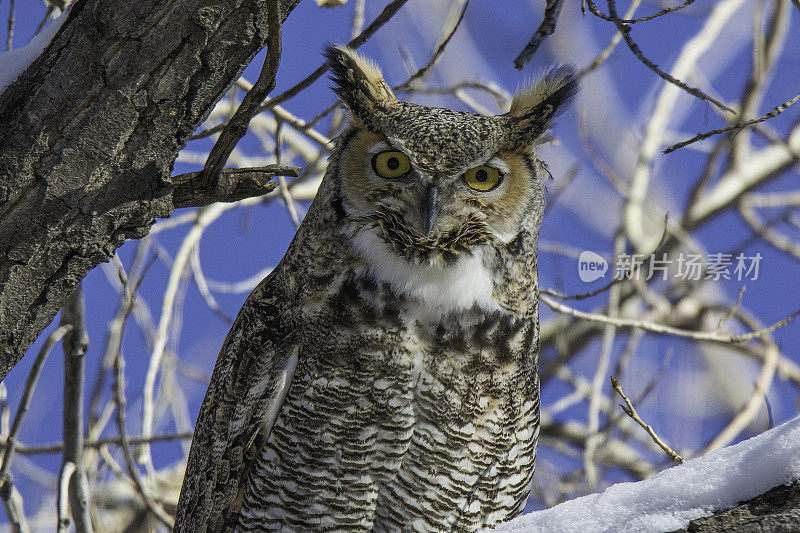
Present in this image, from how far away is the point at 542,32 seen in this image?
1.91 m

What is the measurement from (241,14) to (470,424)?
113 cm

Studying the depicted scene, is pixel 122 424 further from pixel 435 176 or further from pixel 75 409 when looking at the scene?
pixel 435 176

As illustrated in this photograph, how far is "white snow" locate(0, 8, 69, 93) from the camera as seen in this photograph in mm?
1568

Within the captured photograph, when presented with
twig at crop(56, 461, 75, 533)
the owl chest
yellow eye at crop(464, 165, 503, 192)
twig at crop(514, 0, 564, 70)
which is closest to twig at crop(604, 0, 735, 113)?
twig at crop(514, 0, 564, 70)

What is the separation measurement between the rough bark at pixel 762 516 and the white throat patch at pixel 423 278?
2.95 ft

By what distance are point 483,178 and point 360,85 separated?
1.54ft

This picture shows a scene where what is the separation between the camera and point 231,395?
2115mm

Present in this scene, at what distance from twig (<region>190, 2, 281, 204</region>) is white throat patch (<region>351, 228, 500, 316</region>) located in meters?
0.45

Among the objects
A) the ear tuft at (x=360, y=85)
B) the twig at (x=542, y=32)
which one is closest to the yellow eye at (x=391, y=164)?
the ear tuft at (x=360, y=85)

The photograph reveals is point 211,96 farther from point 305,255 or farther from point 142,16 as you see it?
point 305,255

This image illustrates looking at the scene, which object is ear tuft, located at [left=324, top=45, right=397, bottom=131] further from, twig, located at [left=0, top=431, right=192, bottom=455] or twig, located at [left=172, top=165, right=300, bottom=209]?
twig, located at [left=0, top=431, right=192, bottom=455]

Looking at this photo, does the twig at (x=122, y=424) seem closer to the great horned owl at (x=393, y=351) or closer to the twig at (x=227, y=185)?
the great horned owl at (x=393, y=351)

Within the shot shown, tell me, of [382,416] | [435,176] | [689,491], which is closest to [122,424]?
[382,416]

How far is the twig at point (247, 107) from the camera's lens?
1.53 m
